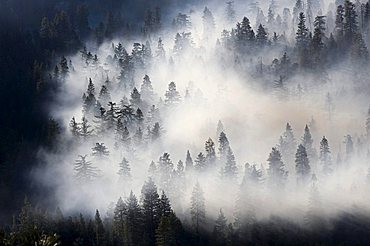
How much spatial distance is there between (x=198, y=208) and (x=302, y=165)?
29.3m

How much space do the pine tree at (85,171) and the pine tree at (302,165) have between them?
50118mm

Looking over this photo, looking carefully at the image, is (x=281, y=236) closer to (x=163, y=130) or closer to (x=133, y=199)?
(x=133, y=199)

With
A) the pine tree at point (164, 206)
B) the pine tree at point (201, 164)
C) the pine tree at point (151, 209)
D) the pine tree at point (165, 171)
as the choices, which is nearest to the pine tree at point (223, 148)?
the pine tree at point (201, 164)

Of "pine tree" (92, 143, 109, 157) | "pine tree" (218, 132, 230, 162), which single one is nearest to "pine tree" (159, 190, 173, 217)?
"pine tree" (218, 132, 230, 162)

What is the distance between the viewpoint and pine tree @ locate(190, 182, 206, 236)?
137875 mm

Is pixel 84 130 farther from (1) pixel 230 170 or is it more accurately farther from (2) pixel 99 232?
(1) pixel 230 170

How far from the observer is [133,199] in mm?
136250

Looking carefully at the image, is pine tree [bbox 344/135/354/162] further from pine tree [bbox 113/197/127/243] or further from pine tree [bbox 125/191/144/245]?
pine tree [bbox 113/197/127/243]

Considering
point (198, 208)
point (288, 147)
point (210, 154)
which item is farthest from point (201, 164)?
point (288, 147)

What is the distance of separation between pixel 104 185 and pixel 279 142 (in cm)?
4819

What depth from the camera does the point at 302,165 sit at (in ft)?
494

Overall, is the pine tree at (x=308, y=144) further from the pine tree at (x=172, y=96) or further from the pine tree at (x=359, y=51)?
the pine tree at (x=359, y=51)

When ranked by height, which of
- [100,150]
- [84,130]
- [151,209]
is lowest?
[151,209]

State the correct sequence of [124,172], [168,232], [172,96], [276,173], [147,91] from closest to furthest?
[168,232]
[276,173]
[124,172]
[172,96]
[147,91]
